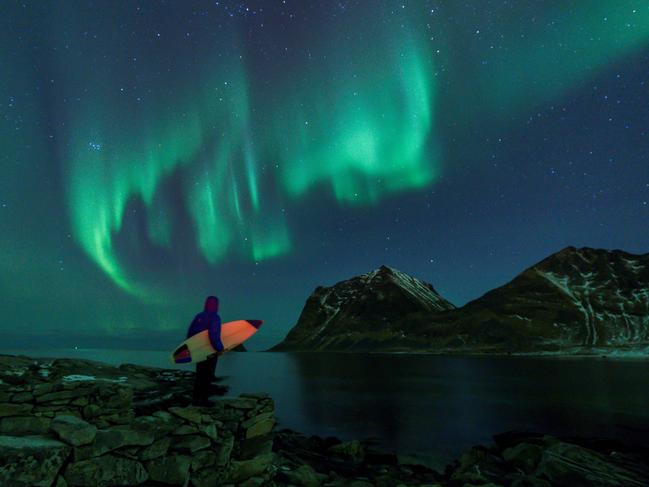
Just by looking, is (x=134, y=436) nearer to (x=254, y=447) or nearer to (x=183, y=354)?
(x=254, y=447)

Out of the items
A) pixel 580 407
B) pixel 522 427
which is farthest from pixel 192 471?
pixel 580 407

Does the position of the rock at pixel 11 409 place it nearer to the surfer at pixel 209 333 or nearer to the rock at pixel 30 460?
the rock at pixel 30 460

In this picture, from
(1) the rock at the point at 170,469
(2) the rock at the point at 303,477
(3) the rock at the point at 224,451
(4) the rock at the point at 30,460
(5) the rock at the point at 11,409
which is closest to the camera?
(4) the rock at the point at 30,460

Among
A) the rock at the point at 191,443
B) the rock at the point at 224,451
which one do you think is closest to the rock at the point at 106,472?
the rock at the point at 191,443

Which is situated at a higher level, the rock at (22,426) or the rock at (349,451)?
the rock at (22,426)

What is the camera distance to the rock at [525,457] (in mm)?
16484

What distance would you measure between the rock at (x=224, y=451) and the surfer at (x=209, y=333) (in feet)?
10.8

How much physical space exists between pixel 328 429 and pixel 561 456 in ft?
50.1

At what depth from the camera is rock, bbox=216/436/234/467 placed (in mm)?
8828

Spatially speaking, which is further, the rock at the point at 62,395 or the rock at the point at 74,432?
the rock at the point at 62,395

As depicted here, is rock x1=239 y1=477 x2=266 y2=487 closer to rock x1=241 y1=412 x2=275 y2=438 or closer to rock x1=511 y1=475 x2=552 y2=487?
rock x1=241 y1=412 x2=275 y2=438

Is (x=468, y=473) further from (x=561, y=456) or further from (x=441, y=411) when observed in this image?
(x=441, y=411)

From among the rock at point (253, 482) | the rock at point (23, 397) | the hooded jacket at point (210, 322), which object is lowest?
the rock at point (253, 482)

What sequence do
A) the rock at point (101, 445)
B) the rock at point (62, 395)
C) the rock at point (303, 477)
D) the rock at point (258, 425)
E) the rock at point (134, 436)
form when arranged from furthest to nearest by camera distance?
the rock at point (303, 477)
the rock at point (62, 395)
the rock at point (258, 425)
the rock at point (134, 436)
the rock at point (101, 445)
